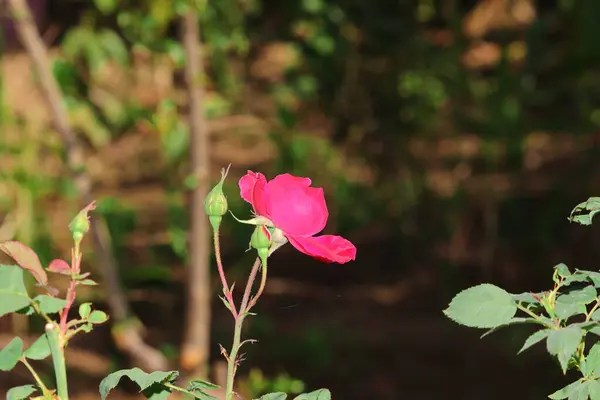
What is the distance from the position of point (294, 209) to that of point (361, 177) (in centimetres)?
248

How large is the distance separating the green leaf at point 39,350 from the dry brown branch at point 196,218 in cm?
112

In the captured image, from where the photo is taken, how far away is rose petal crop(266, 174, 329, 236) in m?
0.66

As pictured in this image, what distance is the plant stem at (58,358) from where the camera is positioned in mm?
629

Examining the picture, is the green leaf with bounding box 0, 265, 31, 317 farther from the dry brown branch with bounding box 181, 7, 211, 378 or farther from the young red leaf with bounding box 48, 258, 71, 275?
the dry brown branch with bounding box 181, 7, 211, 378

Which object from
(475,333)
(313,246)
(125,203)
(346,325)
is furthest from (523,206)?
(313,246)

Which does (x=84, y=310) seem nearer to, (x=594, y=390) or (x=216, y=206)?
(x=216, y=206)

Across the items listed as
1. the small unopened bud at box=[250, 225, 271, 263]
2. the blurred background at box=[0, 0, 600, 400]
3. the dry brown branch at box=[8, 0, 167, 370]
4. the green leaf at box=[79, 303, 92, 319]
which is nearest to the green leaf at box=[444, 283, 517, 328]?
the small unopened bud at box=[250, 225, 271, 263]

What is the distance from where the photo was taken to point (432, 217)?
300cm

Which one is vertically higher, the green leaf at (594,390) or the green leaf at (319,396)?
the green leaf at (594,390)

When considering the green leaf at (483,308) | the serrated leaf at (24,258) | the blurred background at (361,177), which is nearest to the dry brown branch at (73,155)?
the blurred background at (361,177)

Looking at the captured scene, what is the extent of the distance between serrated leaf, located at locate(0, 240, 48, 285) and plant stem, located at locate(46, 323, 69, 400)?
0.11 feet

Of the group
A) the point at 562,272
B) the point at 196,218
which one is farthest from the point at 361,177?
the point at 562,272

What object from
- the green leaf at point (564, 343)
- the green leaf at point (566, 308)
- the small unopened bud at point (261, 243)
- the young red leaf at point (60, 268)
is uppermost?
the small unopened bud at point (261, 243)

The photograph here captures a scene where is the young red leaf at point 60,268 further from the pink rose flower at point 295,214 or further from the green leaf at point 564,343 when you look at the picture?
the green leaf at point 564,343
